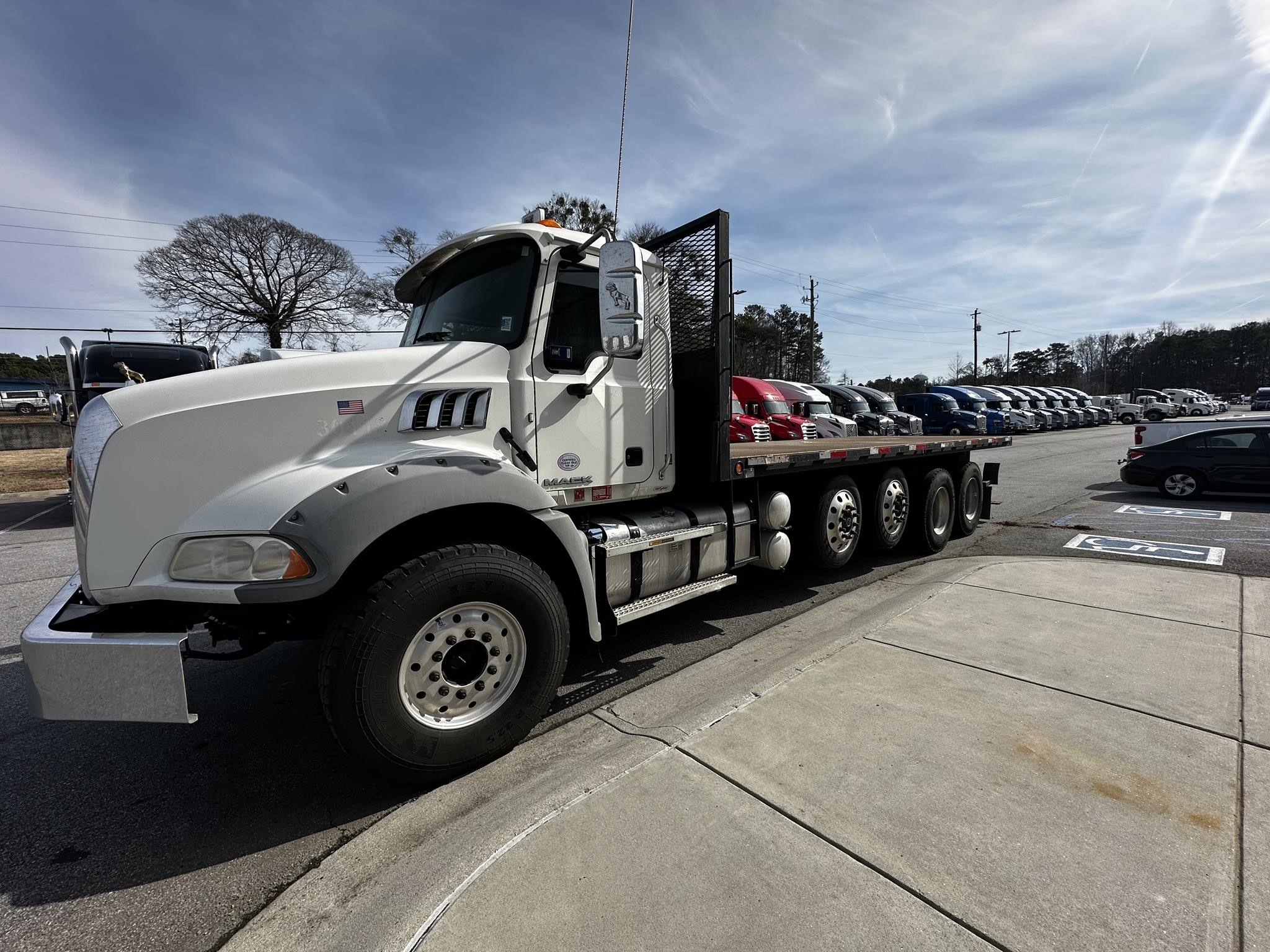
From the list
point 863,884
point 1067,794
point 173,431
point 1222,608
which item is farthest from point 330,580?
point 1222,608

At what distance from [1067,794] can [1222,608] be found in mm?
3347

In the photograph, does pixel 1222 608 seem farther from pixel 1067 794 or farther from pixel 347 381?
pixel 347 381

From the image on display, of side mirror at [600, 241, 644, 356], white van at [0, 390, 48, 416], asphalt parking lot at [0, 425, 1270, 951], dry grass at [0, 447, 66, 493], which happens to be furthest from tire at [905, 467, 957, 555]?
white van at [0, 390, 48, 416]

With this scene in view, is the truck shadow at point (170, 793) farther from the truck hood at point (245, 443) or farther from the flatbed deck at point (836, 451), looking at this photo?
the flatbed deck at point (836, 451)

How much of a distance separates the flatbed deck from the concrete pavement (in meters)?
1.47

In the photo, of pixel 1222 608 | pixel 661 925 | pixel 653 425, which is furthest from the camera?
pixel 1222 608

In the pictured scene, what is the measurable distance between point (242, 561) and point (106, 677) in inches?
23.1

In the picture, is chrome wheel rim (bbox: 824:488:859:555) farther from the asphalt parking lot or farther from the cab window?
the cab window

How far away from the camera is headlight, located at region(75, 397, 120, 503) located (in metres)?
2.35

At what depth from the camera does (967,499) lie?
7477 mm

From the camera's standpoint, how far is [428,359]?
3006 millimetres

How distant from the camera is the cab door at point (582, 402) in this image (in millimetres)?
3301

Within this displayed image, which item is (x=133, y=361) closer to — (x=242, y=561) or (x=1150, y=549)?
(x=242, y=561)

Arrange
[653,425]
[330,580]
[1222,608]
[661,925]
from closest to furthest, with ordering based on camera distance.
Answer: [661,925]
[330,580]
[653,425]
[1222,608]
